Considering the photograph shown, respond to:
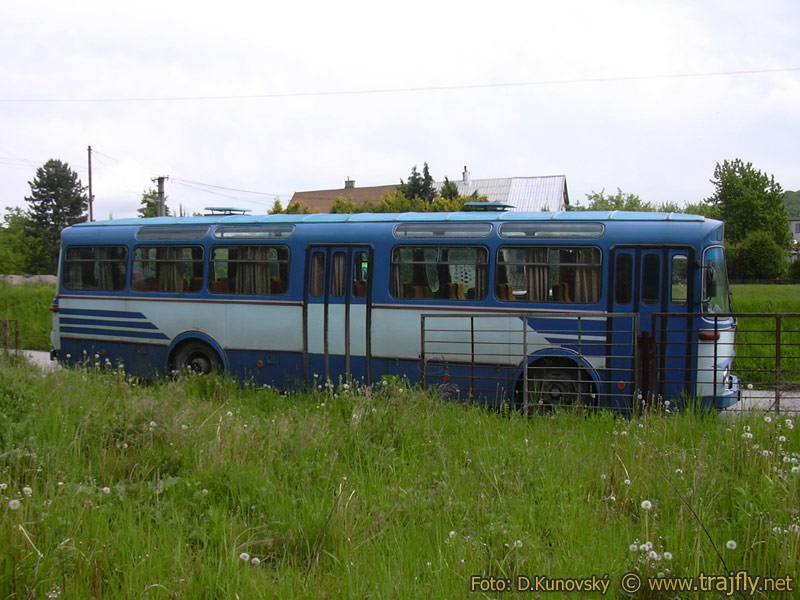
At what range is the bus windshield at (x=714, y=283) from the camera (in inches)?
385

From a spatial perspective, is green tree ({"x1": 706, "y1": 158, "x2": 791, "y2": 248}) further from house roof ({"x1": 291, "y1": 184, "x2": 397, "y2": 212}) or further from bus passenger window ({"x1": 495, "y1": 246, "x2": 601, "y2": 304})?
bus passenger window ({"x1": 495, "y1": 246, "x2": 601, "y2": 304})

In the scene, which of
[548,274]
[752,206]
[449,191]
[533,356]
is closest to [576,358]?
[533,356]

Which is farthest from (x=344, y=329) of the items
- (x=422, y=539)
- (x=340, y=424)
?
(x=422, y=539)

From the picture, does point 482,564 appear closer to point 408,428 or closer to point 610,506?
point 610,506

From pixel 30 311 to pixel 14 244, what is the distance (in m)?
45.5

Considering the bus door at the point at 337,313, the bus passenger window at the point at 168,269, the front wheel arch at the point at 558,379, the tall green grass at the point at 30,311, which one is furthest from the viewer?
the tall green grass at the point at 30,311

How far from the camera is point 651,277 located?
9.98m

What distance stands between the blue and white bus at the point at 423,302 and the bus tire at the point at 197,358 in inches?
1.1

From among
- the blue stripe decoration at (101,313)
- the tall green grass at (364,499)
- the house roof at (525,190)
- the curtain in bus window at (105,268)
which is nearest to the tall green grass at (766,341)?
the tall green grass at (364,499)

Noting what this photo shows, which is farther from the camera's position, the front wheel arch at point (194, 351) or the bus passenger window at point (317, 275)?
the front wheel arch at point (194, 351)

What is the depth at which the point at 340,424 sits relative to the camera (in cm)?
710

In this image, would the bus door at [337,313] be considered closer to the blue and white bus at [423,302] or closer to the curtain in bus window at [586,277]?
the blue and white bus at [423,302]

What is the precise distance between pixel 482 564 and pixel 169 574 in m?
1.84

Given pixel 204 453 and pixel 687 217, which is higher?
pixel 687 217
